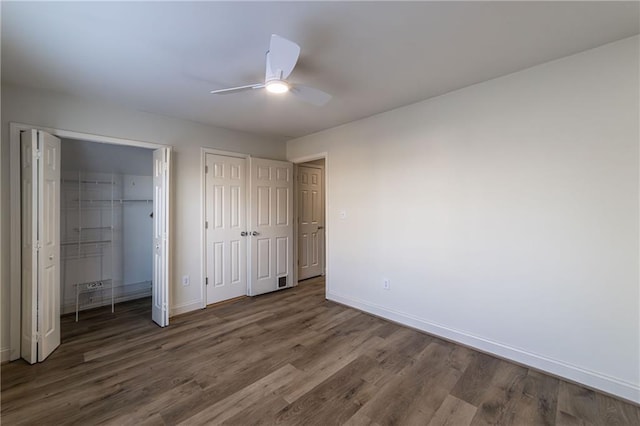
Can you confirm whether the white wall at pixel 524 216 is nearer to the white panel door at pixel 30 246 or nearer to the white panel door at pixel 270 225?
the white panel door at pixel 270 225

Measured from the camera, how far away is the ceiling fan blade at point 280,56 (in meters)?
1.52

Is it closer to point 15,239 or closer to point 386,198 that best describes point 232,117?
point 386,198

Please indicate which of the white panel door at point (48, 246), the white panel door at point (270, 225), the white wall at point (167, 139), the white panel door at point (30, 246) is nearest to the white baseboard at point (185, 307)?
the white wall at point (167, 139)

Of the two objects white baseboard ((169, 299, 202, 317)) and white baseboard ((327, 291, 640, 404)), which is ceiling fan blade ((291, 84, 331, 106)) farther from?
white baseboard ((169, 299, 202, 317))

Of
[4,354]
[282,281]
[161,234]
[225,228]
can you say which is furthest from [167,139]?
[282,281]

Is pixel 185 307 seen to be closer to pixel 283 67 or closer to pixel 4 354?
pixel 4 354

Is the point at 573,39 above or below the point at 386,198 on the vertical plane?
above

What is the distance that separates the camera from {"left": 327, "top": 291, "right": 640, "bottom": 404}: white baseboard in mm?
1928

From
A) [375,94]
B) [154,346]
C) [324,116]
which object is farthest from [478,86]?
[154,346]

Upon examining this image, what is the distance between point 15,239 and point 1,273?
0.31 meters

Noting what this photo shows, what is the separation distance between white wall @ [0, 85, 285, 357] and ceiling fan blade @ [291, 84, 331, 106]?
6.86ft

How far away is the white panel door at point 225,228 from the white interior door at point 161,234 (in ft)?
2.07

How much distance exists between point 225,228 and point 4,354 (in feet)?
7.64

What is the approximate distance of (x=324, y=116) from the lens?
3.44m
